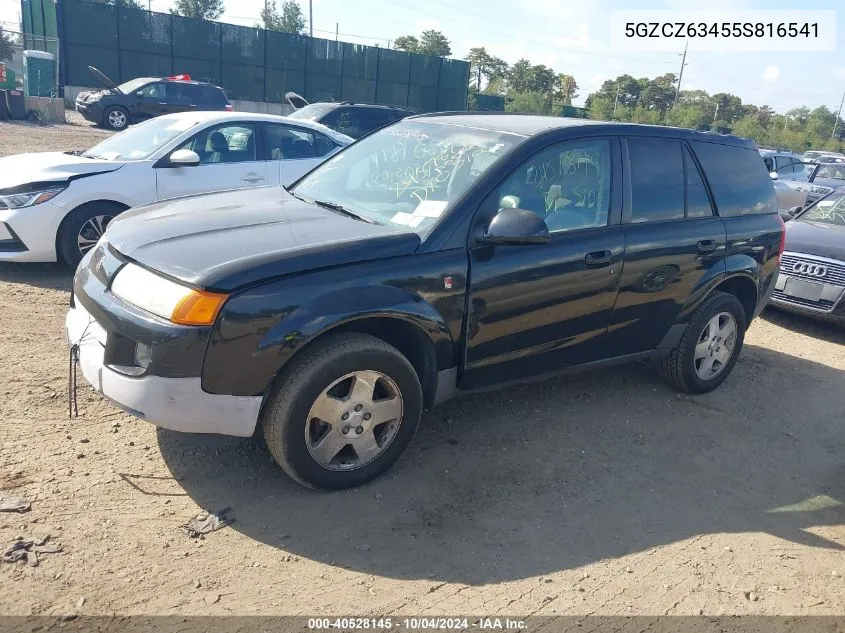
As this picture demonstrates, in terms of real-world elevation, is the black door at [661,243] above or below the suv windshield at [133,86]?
below

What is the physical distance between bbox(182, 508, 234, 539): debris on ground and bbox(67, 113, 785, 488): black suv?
1.16 feet

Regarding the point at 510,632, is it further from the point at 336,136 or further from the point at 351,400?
the point at 336,136

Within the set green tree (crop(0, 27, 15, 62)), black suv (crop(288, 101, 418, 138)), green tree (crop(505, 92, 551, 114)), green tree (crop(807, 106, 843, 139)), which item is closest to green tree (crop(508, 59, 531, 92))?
green tree (crop(505, 92, 551, 114))

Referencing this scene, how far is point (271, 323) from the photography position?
9.74 feet

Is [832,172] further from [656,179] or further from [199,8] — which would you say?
[199,8]

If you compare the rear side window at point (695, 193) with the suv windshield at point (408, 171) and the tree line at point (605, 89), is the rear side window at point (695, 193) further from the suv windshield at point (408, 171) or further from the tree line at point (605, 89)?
the tree line at point (605, 89)

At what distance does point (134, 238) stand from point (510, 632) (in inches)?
98.3

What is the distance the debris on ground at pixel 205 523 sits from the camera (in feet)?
9.95

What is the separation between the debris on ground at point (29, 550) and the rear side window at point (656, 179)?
11.5 feet

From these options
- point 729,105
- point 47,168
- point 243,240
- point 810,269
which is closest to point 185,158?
point 47,168

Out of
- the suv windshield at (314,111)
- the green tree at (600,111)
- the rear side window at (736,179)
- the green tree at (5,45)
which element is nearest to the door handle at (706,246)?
the rear side window at (736,179)

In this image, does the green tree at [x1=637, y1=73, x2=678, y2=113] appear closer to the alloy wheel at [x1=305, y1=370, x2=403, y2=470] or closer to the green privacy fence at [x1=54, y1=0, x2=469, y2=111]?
the green privacy fence at [x1=54, y1=0, x2=469, y2=111]

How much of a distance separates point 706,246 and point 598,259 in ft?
3.58

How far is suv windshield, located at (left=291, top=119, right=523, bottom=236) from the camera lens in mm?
3711
